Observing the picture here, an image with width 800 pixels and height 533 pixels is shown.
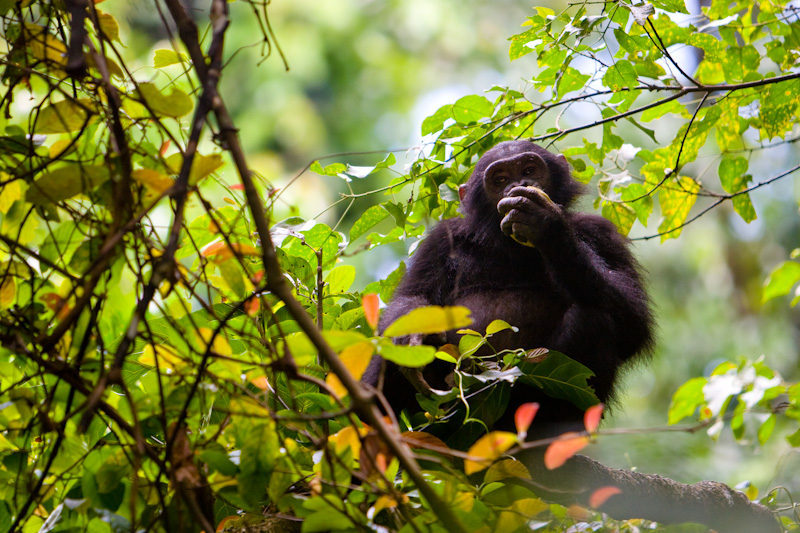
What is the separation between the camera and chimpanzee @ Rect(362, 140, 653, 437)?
2.72 m

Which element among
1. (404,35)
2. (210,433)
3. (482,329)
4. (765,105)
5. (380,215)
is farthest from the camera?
(404,35)

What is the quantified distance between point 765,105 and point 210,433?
7.12 ft

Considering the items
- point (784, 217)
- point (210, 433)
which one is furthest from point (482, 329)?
point (784, 217)

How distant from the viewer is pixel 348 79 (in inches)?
543

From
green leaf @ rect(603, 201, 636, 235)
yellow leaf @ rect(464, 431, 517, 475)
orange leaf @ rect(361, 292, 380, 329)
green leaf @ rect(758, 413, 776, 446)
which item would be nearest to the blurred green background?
green leaf @ rect(603, 201, 636, 235)

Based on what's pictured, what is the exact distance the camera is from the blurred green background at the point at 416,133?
1009 cm

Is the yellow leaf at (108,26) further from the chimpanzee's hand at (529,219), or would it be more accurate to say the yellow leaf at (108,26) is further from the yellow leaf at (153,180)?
the chimpanzee's hand at (529,219)

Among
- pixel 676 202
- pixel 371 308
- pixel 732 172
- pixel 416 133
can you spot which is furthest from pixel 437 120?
pixel 416 133

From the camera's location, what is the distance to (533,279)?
3170 mm

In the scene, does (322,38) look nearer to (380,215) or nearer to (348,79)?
(348,79)

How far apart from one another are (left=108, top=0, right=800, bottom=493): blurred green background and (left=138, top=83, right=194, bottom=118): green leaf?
24.4 feet

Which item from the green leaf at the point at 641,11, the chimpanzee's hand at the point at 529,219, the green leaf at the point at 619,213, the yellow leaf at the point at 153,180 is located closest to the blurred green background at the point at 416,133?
the green leaf at the point at 619,213

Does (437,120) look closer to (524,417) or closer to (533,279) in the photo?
(533,279)

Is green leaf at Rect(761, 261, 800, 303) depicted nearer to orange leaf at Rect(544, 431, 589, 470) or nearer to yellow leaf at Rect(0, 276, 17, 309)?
orange leaf at Rect(544, 431, 589, 470)
